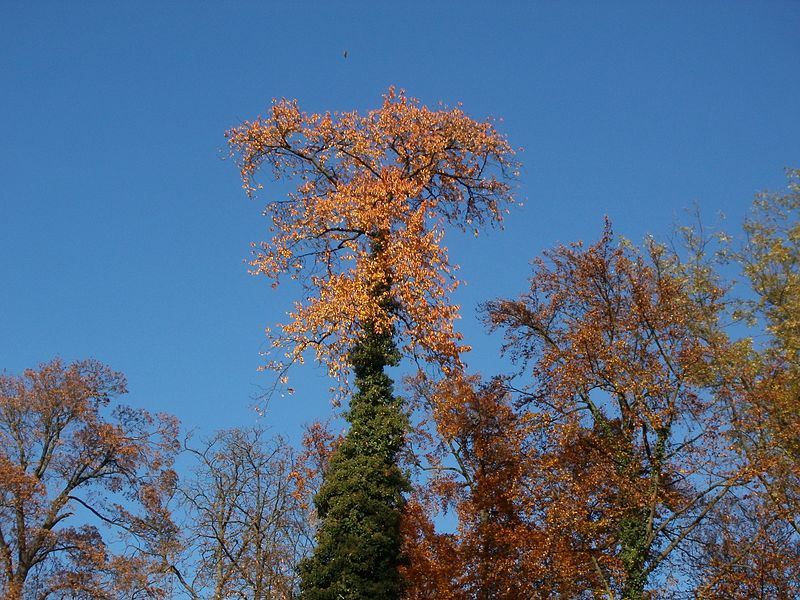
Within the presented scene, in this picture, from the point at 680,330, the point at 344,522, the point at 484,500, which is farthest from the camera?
the point at 484,500

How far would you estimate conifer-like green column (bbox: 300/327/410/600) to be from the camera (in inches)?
608

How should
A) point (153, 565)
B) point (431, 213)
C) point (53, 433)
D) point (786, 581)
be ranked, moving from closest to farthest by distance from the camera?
point (431, 213) → point (786, 581) → point (153, 565) → point (53, 433)

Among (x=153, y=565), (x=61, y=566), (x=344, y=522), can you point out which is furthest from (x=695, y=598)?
(x=61, y=566)

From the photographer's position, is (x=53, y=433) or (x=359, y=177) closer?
(x=359, y=177)

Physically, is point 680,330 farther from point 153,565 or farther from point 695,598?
point 153,565

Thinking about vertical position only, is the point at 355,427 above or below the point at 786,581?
above

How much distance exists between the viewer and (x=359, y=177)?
1941 centimetres

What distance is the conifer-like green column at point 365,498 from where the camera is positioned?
15.5 meters

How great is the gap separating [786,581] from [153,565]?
18.7 meters

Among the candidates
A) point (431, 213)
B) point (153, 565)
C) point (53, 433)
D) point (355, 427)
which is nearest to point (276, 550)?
point (153, 565)

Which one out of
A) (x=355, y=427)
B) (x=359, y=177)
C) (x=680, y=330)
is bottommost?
(x=355, y=427)

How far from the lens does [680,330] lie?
2266cm

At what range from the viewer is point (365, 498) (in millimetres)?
16156

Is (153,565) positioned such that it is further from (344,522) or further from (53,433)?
(344,522)
